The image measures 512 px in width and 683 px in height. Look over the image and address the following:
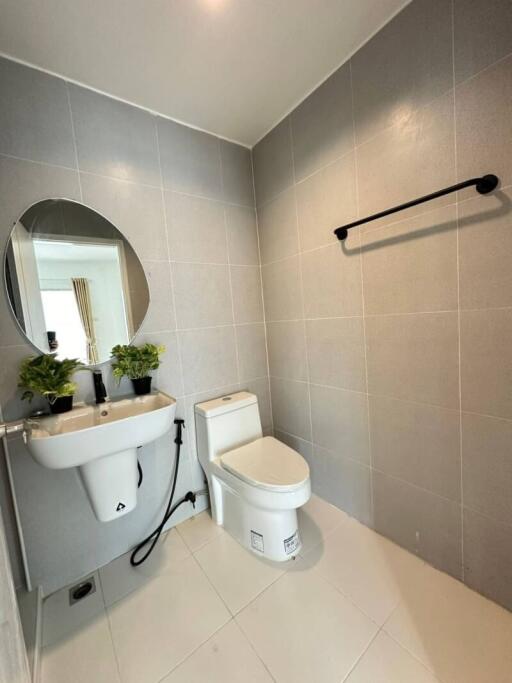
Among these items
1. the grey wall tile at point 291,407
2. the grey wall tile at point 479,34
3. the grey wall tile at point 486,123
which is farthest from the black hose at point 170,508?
the grey wall tile at point 479,34

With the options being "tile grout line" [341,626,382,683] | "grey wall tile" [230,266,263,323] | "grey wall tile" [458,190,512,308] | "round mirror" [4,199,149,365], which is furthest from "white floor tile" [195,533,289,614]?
"grey wall tile" [458,190,512,308]

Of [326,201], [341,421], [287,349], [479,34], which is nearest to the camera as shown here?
[479,34]

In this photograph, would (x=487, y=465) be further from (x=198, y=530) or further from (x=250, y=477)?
(x=198, y=530)

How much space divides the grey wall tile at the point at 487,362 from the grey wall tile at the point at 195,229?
1301mm

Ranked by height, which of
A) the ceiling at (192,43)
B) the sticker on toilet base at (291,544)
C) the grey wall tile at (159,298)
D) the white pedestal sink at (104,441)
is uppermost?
the ceiling at (192,43)

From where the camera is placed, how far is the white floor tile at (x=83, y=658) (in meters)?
0.97

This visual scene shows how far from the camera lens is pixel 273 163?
1709 mm

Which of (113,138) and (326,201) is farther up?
(113,138)

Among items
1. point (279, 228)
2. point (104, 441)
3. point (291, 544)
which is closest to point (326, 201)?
point (279, 228)

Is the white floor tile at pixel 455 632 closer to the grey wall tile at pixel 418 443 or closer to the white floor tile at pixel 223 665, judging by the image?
the grey wall tile at pixel 418 443

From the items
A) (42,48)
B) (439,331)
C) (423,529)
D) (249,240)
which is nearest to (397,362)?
(439,331)

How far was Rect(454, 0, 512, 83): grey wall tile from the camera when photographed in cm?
87

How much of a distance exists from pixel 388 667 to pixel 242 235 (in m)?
2.04

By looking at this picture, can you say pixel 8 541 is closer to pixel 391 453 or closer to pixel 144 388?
pixel 144 388
